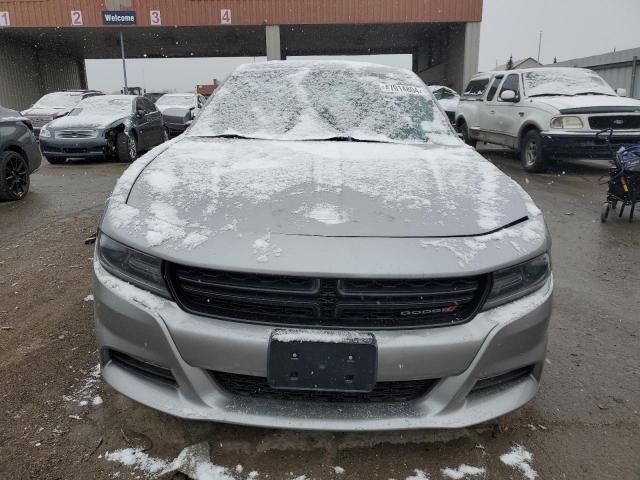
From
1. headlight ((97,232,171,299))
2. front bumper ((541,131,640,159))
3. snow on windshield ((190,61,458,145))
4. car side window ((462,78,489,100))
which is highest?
snow on windshield ((190,61,458,145))

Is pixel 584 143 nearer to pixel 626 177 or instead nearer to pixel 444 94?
pixel 626 177

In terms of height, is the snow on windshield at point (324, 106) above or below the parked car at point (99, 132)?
above

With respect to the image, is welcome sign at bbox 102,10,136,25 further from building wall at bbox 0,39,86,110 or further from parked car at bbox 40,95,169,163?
parked car at bbox 40,95,169,163

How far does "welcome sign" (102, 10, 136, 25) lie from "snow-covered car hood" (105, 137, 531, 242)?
2236cm

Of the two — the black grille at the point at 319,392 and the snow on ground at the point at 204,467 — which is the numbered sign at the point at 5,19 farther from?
the black grille at the point at 319,392

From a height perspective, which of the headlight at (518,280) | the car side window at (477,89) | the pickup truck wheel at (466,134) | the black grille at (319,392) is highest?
the car side window at (477,89)

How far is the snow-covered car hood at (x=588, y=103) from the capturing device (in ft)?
26.2

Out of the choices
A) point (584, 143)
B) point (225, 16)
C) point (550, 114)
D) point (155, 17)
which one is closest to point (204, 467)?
point (584, 143)

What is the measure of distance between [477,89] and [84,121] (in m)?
8.48

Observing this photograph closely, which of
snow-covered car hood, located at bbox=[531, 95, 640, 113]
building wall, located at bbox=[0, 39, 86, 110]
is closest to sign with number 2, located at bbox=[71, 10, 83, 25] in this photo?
building wall, located at bbox=[0, 39, 86, 110]

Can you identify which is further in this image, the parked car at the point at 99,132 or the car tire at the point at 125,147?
the car tire at the point at 125,147

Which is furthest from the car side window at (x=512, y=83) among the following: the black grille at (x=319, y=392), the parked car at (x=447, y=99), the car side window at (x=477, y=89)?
the black grille at (x=319, y=392)

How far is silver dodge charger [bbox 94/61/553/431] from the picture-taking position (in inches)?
64.8

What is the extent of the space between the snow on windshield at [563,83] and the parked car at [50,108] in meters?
11.5
